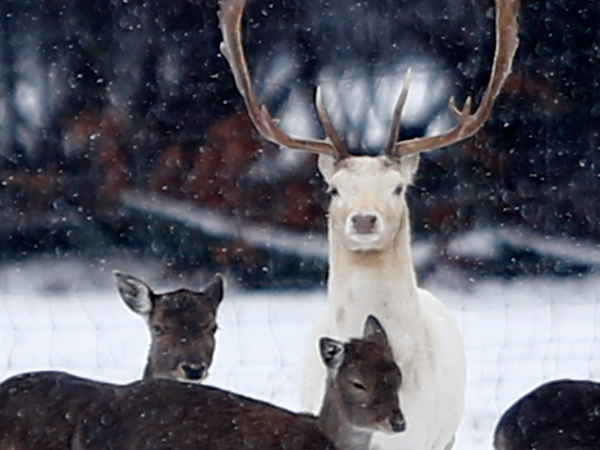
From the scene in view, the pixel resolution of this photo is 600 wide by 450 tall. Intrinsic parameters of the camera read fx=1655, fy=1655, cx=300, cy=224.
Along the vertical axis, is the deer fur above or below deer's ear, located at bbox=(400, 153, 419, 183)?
below

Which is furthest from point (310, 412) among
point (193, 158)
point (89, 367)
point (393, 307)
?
point (193, 158)

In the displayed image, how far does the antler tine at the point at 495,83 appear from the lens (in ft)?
22.4

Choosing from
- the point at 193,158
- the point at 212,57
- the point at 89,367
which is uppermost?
the point at 212,57

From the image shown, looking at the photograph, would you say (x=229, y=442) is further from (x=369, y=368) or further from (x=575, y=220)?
(x=575, y=220)

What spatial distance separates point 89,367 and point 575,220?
390 centimetres

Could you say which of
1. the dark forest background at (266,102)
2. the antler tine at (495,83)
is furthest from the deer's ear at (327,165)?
the dark forest background at (266,102)

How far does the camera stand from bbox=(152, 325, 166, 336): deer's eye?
670 centimetres

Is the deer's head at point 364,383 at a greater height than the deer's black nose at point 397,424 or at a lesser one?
greater

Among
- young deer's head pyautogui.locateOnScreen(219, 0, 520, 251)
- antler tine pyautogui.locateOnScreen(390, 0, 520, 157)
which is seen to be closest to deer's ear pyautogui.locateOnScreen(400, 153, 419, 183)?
young deer's head pyautogui.locateOnScreen(219, 0, 520, 251)

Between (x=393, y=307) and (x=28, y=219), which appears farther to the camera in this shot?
(x=28, y=219)

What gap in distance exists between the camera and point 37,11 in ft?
38.4

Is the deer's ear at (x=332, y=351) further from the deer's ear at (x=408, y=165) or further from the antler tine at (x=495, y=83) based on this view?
the antler tine at (x=495, y=83)

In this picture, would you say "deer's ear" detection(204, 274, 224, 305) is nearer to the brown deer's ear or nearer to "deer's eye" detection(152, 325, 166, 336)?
"deer's eye" detection(152, 325, 166, 336)

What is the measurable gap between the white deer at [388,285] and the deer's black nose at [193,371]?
1.37 ft
